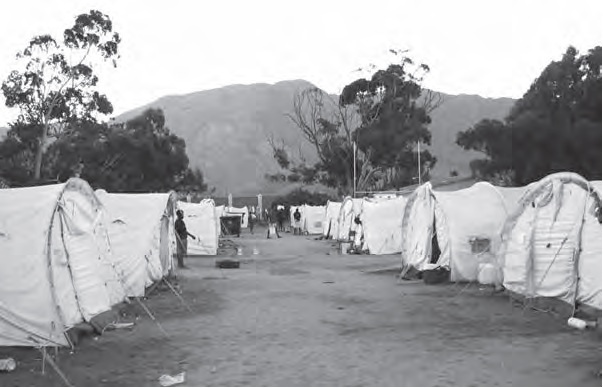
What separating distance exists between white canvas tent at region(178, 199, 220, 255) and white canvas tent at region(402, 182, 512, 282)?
10244 mm

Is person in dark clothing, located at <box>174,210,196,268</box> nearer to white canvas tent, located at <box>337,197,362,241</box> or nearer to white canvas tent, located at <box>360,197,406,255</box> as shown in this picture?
white canvas tent, located at <box>360,197,406,255</box>

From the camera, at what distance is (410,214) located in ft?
61.9

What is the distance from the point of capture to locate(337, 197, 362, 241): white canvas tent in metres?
30.7

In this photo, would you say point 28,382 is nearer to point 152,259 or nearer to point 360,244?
point 152,259

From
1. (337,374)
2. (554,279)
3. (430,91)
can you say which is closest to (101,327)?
(337,374)

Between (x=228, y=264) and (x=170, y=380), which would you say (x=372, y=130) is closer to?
(x=228, y=264)

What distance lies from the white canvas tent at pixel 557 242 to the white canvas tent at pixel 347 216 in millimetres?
17095

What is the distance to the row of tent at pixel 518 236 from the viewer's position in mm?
10555

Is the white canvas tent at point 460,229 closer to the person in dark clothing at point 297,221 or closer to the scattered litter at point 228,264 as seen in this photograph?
the scattered litter at point 228,264

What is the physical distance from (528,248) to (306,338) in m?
5.09

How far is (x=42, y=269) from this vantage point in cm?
877

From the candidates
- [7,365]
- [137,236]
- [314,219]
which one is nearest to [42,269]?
[7,365]

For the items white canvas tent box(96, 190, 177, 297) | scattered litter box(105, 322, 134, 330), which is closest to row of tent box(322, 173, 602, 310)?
white canvas tent box(96, 190, 177, 297)

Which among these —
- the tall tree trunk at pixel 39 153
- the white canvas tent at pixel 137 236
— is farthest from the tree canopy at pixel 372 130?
the white canvas tent at pixel 137 236
